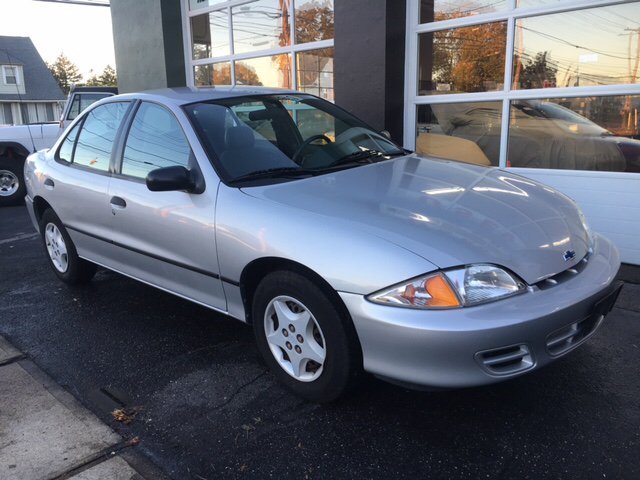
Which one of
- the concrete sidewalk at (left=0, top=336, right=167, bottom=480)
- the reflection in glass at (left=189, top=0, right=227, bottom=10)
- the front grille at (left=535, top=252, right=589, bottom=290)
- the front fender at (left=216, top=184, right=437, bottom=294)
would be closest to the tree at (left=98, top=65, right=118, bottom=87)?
the reflection in glass at (left=189, top=0, right=227, bottom=10)

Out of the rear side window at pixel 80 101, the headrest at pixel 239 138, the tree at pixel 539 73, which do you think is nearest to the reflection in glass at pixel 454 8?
the tree at pixel 539 73

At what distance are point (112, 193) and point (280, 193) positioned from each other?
1476 millimetres

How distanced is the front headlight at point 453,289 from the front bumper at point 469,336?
0.11 feet

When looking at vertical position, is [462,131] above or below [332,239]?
above

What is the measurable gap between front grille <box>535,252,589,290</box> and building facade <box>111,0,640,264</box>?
2.69m

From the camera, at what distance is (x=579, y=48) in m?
5.32

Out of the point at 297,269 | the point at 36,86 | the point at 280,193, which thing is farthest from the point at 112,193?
the point at 36,86

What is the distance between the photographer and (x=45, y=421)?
2.82 meters

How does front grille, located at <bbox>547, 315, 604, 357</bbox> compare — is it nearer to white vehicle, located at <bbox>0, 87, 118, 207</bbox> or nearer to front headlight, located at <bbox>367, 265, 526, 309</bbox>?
front headlight, located at <bbox>367, 265, 526, 309</bbox>

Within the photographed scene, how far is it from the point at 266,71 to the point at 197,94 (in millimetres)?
5186

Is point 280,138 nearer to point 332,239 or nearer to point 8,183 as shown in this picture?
point 332,239

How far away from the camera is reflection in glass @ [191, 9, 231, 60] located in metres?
9.24

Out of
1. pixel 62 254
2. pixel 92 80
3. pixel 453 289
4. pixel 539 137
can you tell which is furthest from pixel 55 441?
pixel 92 80

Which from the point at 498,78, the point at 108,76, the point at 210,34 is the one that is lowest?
the point at 498,78
